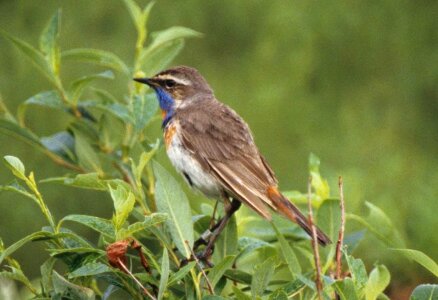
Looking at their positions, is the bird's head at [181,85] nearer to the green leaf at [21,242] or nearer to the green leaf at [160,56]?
the green leaf at [160,56]

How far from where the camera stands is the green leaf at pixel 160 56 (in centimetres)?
369

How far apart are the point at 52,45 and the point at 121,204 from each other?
1.23 meters

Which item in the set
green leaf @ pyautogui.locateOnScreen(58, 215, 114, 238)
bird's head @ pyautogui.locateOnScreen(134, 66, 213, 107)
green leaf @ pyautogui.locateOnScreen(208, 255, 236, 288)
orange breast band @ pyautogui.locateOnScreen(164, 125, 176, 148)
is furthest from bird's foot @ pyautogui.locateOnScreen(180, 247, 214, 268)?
bird's head @ pyautogui.locateOnScreen(134, 66, 213, 107)

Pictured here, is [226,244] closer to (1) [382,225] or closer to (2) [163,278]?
(1) [382,225]

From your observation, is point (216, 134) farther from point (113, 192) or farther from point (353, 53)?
point (353, 53)

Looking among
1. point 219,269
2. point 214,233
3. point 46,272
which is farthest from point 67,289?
point 214,233

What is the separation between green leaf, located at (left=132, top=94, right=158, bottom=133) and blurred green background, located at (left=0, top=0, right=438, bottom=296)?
105 inches

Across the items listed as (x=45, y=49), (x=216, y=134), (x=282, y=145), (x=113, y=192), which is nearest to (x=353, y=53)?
(x=282, y=145)

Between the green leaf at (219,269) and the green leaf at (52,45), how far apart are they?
129cm

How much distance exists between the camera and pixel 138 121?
326 centimetres

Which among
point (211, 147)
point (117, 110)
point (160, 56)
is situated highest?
point (160, 56)

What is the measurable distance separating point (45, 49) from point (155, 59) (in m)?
0.38

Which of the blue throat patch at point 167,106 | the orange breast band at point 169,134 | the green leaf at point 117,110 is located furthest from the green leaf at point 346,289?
the blue throat patch at point 167,106

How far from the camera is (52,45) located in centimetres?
361
